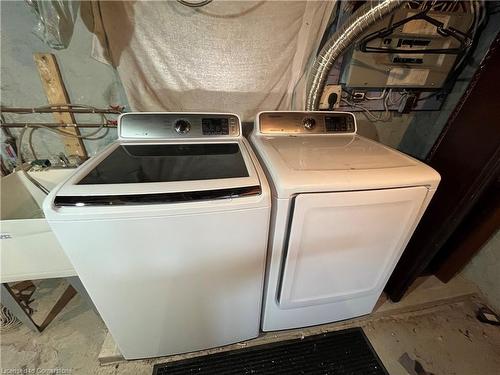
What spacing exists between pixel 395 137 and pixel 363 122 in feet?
1.22

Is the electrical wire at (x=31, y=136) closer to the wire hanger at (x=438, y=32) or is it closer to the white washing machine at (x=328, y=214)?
the white washing machine at (x=328, y=214)

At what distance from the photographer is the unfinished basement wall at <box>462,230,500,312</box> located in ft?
5.14

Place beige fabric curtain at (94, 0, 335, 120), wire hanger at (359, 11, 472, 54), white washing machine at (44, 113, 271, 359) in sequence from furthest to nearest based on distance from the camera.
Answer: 1. wire hanger at (359, 11, 472, 54)
2. beige fabric curtain at (94, 0, 335, 120)
3. white washing machine at (44, 113, 271, 359)

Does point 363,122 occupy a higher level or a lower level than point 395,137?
higher

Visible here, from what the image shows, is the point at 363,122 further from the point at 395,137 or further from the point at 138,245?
the point at 138,245

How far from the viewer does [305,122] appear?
1.36 metres

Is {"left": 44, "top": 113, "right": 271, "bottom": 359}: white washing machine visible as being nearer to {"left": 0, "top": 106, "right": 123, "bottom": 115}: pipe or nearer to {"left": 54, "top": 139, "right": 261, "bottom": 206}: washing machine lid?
{"left": 54, "top": 139, "right": 261, "bottom": 206}: washing machine lid

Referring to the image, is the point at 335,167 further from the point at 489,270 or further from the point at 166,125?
the point at 489,270

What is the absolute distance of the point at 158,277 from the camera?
897 mm

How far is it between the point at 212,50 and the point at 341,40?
0.70 meters

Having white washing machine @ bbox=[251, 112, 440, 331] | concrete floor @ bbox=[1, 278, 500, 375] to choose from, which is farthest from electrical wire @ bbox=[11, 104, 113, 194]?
white washing machine @ bbox=[251, 112, 440, 331]

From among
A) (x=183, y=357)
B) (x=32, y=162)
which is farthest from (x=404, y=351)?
(x=32, y=162)

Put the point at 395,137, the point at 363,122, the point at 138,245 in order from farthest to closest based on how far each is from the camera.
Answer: the point at 395,137
the point at 363,122
the point at 138,245

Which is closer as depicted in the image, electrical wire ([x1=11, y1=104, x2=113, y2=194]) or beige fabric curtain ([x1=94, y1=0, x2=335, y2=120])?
beige fabric curtain ([x1=94, y1=0, x2=335, y2=120])
